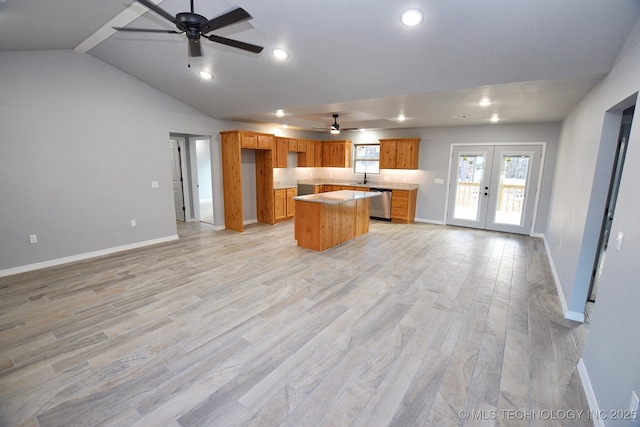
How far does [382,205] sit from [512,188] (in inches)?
119

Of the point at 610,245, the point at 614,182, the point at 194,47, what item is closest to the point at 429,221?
the point at 614,182

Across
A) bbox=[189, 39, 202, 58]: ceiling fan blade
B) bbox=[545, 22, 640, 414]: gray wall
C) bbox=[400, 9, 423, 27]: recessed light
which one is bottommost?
bbox=[545, 22, 640, 414]: gray wall

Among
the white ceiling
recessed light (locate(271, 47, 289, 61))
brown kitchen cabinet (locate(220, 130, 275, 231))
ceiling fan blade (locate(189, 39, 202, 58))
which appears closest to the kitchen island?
the white ceiling

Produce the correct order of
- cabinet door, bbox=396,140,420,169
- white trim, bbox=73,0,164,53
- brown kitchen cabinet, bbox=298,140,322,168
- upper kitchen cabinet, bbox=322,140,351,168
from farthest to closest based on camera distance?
upper kitchen cabinet, bbox=322,140,351,168 < brown kitchen cabinet, bbox=298,140,322,168 < cabinet door, bbox=396,140,420,169 < white trim, bbox=73,0,164,53

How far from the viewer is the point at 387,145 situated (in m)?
7.71

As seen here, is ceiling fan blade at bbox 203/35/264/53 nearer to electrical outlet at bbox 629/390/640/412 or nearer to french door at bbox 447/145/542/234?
electrical outlet at bbox 629/390/640/412

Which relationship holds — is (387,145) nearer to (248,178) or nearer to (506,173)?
(506,173)

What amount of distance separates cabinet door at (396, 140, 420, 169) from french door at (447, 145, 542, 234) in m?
0.92

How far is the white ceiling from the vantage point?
233 cm

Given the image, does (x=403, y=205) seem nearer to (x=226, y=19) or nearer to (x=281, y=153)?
(x=281, y=153)

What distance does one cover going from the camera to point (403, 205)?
24.4ft

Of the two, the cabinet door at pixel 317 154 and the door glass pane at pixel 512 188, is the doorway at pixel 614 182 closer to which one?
the door glass pane at pixel 512 188

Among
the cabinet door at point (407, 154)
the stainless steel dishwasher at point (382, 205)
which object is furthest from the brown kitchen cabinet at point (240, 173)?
the cabinet door at point (407, 154)

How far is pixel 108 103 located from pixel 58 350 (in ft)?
12.8
